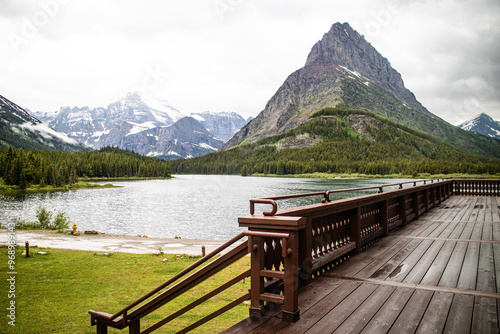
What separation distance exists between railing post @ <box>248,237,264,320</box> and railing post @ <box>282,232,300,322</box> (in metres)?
0.34

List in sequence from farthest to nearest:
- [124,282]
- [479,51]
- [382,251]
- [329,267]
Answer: [479,51] < [124,282] < [382,251] < [329,267]

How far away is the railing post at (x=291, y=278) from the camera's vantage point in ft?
12.8

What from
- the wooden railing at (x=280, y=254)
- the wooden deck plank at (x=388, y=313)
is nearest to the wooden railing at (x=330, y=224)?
the wooden railing at (x=280, y=254)

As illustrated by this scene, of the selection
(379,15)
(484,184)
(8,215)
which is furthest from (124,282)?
(8,215)

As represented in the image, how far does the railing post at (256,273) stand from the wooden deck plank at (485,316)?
2.63 m

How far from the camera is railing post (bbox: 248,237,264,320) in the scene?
13.5ft

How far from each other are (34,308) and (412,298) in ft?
34.8

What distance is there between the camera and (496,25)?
27.6m

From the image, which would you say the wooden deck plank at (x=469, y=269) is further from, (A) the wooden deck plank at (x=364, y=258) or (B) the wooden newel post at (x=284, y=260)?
(B) the wooden newel post at (x=284, y=260)

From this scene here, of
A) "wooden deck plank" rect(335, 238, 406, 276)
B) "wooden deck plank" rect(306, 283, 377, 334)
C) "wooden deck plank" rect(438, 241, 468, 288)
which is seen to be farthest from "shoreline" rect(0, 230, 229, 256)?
"wooden deck plank" rect(306, 283, 377, 334)

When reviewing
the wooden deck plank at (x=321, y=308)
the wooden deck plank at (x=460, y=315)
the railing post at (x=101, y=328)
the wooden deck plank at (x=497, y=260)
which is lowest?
the railing post at (x=101, y=328)

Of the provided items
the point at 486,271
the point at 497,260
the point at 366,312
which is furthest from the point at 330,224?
the point at 497,260

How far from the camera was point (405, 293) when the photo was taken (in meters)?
5.42

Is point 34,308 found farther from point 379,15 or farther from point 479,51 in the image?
point 479,51
